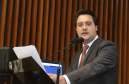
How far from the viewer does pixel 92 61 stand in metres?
1.95

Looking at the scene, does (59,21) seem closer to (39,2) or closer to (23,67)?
(39,2)

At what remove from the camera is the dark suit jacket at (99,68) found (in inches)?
60.0

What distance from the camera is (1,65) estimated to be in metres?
1.55

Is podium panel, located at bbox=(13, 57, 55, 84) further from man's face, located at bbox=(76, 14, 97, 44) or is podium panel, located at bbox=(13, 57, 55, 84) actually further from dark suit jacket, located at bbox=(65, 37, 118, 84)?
man's face, located at bbox=(76, 14, 97, 44)

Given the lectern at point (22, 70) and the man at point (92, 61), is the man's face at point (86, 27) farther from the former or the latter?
the lectern at point (22, 70)

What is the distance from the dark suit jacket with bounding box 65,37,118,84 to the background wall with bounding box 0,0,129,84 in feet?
3.36

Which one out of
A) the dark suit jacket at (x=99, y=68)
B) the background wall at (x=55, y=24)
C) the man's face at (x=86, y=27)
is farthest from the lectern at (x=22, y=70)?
the background wall at (x=55, y=24)

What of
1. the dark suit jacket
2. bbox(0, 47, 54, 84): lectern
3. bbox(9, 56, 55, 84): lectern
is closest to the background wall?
the dark suit jacket

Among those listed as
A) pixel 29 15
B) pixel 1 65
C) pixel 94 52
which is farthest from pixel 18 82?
pixel 29 15

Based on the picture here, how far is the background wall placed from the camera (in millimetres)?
2840

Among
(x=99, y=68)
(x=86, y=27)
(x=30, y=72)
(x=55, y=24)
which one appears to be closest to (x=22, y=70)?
(x=30, y=72)

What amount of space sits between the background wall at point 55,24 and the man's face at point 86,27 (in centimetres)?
77

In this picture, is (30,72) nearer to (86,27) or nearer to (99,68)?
(99,68)

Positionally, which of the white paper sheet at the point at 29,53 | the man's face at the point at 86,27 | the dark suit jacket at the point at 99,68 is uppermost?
the man's face at the point at 86,27
